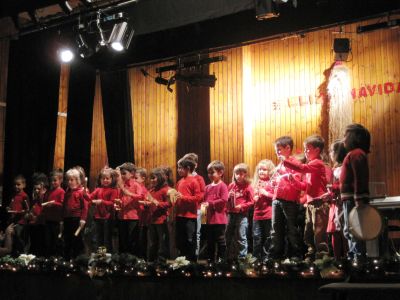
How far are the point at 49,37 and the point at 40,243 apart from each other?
10.5ft

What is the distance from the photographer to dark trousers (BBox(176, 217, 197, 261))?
6.50 meters

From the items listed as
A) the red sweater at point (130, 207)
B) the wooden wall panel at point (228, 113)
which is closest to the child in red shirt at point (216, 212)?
the red sweater at point (130, 207)

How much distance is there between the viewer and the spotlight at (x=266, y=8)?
6.33 meters

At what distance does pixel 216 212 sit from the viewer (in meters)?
6.52

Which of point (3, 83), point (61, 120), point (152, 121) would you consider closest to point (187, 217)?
point (152, 121)

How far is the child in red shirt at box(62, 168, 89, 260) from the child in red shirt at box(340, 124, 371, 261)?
11.7 ft

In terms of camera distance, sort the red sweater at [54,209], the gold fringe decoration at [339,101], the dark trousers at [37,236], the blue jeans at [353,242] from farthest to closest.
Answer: the gold fringe decoration at [339,101] → the dark trousers at [37,236] → the red sweater at [54,209] → the blue jeans at [353,242]

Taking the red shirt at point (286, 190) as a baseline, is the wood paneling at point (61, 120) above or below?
above

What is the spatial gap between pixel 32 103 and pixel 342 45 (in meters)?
4.92

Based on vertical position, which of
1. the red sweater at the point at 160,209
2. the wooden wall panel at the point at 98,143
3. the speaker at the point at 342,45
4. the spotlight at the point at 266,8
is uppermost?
the speaker at the point at 342,45

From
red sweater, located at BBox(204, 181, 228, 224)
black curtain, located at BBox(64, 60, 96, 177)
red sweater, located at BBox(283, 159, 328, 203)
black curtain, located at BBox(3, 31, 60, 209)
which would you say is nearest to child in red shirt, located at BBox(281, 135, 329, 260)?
red sweater, located at BBox(283, 159, 328, 203)

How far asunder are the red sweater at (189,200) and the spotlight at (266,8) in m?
2.11

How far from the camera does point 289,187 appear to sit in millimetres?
5691

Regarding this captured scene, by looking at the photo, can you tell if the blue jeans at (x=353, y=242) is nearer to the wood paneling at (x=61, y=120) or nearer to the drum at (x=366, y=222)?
the drum at (x=366, y=222)
